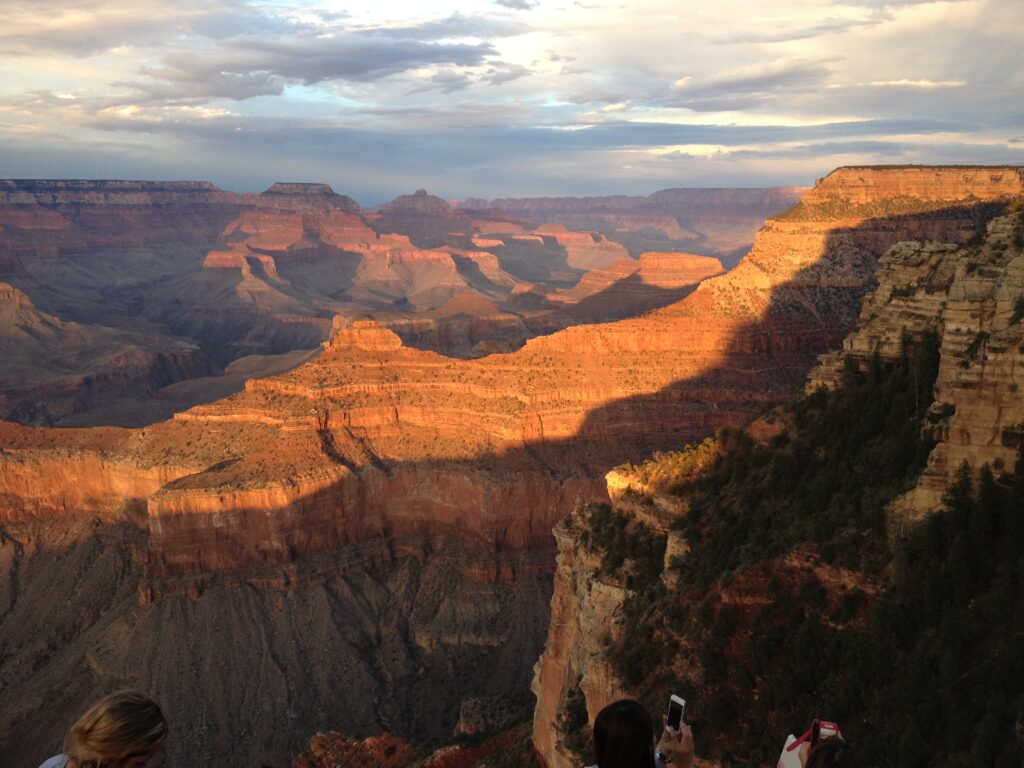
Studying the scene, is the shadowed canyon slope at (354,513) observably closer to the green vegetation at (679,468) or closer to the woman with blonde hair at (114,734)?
the green vegetation at (679,468)

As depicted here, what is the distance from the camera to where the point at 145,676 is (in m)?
48.0

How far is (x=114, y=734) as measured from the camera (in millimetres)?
8312

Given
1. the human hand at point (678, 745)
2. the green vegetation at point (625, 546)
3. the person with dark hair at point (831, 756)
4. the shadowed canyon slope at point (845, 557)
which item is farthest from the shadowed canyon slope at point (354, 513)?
the person with dark hair at point (831, 756)

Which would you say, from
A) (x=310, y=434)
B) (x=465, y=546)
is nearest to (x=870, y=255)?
(x=465, y=546)

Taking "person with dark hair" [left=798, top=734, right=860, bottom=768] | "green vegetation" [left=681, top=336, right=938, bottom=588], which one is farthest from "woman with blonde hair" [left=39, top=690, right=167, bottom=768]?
"green vegetation" [left=681, top=336, right=938, bottom=588]

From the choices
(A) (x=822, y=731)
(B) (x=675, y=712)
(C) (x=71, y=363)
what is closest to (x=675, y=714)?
(B) (x=675, y=712)

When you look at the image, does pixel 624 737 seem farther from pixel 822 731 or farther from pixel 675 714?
pixel 822 731

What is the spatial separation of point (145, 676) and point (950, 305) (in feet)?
136

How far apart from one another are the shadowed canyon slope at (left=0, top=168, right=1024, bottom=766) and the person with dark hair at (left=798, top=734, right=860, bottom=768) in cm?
3935

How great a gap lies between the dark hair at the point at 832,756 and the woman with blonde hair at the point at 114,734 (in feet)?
17.8

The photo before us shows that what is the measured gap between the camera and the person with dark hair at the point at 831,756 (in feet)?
27.1

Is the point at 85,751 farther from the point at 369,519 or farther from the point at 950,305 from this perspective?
the point at 369,519

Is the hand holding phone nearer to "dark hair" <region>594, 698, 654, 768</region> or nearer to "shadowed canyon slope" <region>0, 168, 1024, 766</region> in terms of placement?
"dark hair" <region>594, 698, 654, 768</region>

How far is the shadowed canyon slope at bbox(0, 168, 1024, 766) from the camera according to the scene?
49.1 m
